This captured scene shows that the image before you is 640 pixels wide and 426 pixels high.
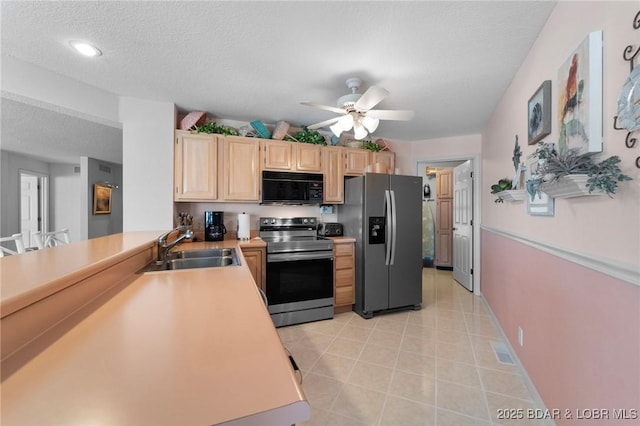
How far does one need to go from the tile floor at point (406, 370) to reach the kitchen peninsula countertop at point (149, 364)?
1182 millimetres

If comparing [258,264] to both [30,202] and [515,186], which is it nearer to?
[515,186]

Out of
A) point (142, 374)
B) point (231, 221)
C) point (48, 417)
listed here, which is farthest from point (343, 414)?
point (231, 221)

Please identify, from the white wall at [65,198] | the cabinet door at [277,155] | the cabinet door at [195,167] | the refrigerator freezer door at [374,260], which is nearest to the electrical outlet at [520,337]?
the refrigerator freezer door at [374,260]

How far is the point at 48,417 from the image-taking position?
0.46m

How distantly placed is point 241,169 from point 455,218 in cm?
364

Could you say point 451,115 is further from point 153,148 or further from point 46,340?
point 46,340

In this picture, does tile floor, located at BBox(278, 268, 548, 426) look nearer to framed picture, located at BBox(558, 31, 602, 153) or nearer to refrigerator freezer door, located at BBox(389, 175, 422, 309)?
refrigerator freezer door, located at BBox(389, 175, 422, 309)

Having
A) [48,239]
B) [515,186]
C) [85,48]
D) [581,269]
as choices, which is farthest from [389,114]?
[48,239]

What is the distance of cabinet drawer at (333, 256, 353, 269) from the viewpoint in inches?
123

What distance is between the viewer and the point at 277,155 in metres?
3.19

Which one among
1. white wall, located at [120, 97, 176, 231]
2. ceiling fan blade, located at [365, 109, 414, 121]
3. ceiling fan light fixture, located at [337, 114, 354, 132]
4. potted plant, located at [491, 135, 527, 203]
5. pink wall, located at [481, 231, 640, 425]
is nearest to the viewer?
pink wall, located at [481, 231, 640, 425]

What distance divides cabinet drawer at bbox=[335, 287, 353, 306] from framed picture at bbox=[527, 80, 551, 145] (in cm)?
226

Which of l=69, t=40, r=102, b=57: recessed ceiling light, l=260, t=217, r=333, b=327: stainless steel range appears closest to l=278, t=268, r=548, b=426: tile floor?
l=260, t=217, r=333, b=327: stainless steel range

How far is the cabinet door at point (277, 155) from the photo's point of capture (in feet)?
10.3
